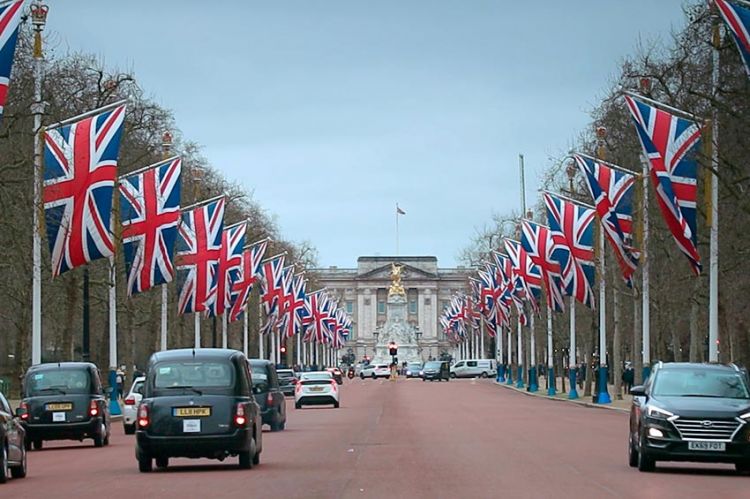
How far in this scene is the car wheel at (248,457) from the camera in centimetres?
2427

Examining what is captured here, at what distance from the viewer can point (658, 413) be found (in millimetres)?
23484

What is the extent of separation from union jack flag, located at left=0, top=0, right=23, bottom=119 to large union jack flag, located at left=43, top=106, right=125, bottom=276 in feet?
27.6

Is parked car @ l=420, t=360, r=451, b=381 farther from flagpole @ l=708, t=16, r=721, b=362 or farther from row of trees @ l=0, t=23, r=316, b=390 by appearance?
flagpole @ l=708, t=16, r=721, b=362

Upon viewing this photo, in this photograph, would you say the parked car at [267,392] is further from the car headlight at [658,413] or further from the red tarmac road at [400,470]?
the car headlight at [658,413]

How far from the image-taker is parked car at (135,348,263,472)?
23.2m

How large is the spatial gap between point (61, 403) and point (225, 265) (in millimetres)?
28746

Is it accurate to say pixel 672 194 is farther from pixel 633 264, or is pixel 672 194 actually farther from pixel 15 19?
pixel 15 19

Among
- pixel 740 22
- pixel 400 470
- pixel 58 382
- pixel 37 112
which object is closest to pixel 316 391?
pixel 37 112

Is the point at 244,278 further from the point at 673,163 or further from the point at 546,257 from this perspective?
the point at 673,163

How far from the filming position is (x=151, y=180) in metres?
48.6

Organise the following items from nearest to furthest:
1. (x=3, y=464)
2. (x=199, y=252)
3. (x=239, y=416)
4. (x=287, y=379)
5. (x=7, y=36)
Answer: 1. (x=3, y=464)
2. (x=239, y=416)
3. (x=7, y=36)
4. (x=199, y=252)
5. (x=287, y=379)

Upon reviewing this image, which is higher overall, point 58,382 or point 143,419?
point 58,382

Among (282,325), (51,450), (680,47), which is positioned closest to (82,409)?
(51,450)

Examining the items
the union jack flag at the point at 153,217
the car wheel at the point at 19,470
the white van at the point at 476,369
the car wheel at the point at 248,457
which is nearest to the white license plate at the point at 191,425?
the car wheel at the point at 248,457
